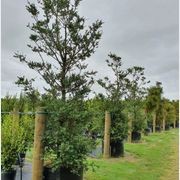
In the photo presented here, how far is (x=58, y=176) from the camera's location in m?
5.29

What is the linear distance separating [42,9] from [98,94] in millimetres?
5532

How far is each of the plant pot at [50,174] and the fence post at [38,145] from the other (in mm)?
260

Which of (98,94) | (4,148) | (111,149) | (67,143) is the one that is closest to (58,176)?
(67,143)

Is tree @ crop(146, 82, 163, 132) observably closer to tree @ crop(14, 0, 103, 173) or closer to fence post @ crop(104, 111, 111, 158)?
fence post @ crop(104, 111, 111, 158)

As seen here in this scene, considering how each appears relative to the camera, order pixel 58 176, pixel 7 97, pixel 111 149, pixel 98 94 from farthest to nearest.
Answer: pixel 7 97 < pixel 98 94 < pixel 111 149 < pixel 58 176

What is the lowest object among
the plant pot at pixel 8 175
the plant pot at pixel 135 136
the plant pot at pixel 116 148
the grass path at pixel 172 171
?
the grass path at pixel 172 171

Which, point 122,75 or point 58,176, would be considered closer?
point 58,176

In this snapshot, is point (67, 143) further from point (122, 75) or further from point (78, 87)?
point (122, 75)

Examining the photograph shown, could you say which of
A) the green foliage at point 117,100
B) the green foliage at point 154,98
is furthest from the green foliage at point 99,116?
the green foliage at point 154,98

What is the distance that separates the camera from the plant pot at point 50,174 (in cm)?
530

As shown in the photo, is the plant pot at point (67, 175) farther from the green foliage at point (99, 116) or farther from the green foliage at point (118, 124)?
the green foliage at point (118, 124)

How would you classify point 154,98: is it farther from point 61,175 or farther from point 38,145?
point 38,145

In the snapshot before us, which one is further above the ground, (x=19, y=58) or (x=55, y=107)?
(x=19, y=58)

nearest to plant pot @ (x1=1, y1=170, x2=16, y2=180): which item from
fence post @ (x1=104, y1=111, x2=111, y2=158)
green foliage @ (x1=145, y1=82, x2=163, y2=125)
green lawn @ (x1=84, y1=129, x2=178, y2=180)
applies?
green lawn @ (x1=84, y1=129, x2=178, y2=180)
